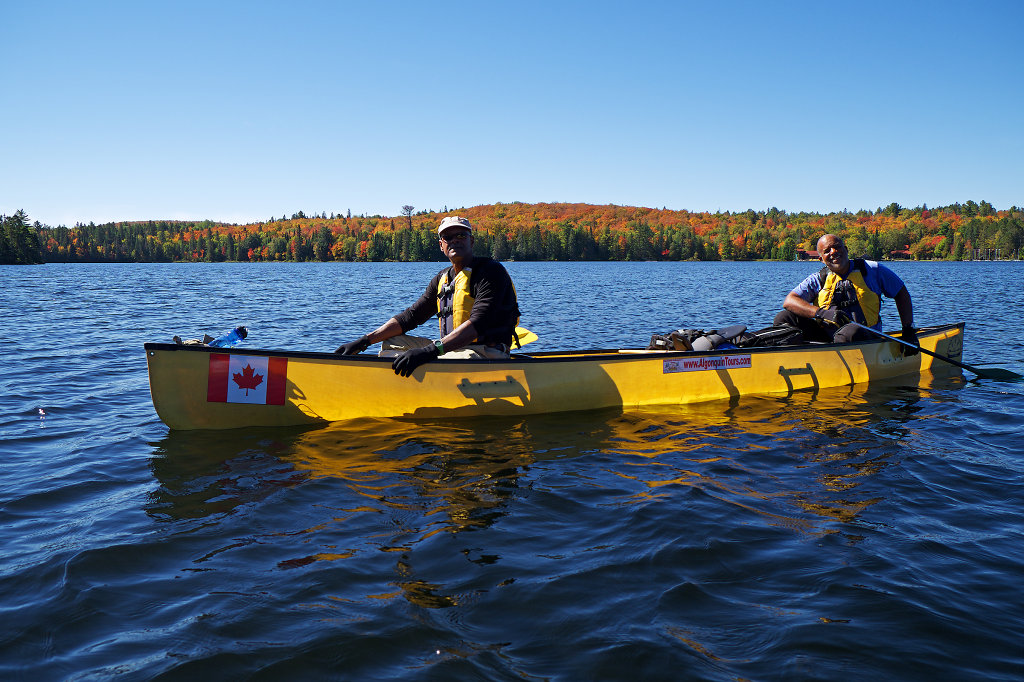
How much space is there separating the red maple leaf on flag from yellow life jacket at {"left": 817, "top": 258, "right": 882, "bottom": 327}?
26.2 ft

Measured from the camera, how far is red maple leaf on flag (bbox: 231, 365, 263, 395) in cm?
700

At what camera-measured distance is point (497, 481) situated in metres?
5.96

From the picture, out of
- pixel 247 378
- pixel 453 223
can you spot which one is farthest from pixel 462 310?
pixel 247 378

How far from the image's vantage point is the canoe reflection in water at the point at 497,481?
4551mm

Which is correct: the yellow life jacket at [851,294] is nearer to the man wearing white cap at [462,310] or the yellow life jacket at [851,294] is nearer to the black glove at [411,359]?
the man wearing white cap at [462,310]

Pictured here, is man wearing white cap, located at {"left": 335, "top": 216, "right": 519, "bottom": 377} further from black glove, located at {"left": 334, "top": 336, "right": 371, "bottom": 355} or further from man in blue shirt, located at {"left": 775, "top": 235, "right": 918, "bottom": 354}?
man in blue shirt, located at {"left": 775, "top": 235, "right": 918, "bottom": 354}

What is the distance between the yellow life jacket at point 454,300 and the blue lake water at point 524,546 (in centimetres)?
129

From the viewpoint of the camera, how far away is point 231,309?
27953mm

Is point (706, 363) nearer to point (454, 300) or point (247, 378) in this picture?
point (454, 300)

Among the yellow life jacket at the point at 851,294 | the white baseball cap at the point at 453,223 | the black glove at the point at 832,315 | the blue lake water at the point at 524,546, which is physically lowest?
the blue lake water at the point at 524,546

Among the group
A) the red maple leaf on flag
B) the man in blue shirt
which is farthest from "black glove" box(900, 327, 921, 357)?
the red maple leaf on flag

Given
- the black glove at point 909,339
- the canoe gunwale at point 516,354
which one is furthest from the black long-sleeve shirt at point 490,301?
the black glove at point 909,339

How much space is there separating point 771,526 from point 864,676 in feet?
5.93

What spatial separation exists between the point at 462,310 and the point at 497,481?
237cm
